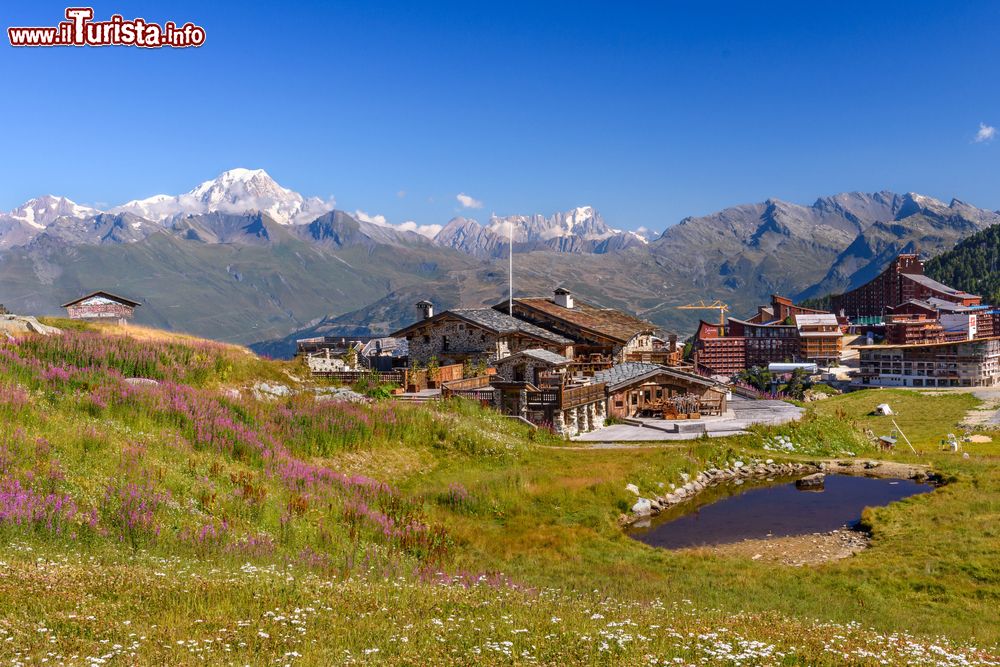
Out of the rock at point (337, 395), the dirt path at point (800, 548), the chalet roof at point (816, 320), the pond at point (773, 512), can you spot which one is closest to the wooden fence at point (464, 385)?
the rock at point (337, 395)

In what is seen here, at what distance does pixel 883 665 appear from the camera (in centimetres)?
1064

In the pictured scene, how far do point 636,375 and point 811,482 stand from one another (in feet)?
58.8

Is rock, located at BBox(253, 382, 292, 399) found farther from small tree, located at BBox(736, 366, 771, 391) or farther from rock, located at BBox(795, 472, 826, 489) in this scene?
small tree, located at BBox(736, 366, 771, 391)

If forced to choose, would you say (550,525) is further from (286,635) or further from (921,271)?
(921,271)

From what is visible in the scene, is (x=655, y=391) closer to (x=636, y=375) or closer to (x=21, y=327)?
(x=636, y=375)

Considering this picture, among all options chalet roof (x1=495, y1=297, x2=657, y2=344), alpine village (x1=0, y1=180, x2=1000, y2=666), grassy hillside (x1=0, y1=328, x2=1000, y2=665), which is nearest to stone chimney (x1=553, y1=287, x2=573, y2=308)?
chalet roof (x1=495, y1=297, x2=657, y2=344)

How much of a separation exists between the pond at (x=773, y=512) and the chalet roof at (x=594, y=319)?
29771 millimetres

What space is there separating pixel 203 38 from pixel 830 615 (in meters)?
36.3

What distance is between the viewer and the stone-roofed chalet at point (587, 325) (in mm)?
64875

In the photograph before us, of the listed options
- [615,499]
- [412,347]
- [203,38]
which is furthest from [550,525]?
[412,347]

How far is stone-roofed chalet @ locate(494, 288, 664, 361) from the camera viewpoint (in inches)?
2554

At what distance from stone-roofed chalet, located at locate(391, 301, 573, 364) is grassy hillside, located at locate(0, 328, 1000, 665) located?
78.9 ft

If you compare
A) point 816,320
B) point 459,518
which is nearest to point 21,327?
point 459,518

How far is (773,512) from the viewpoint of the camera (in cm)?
3080
